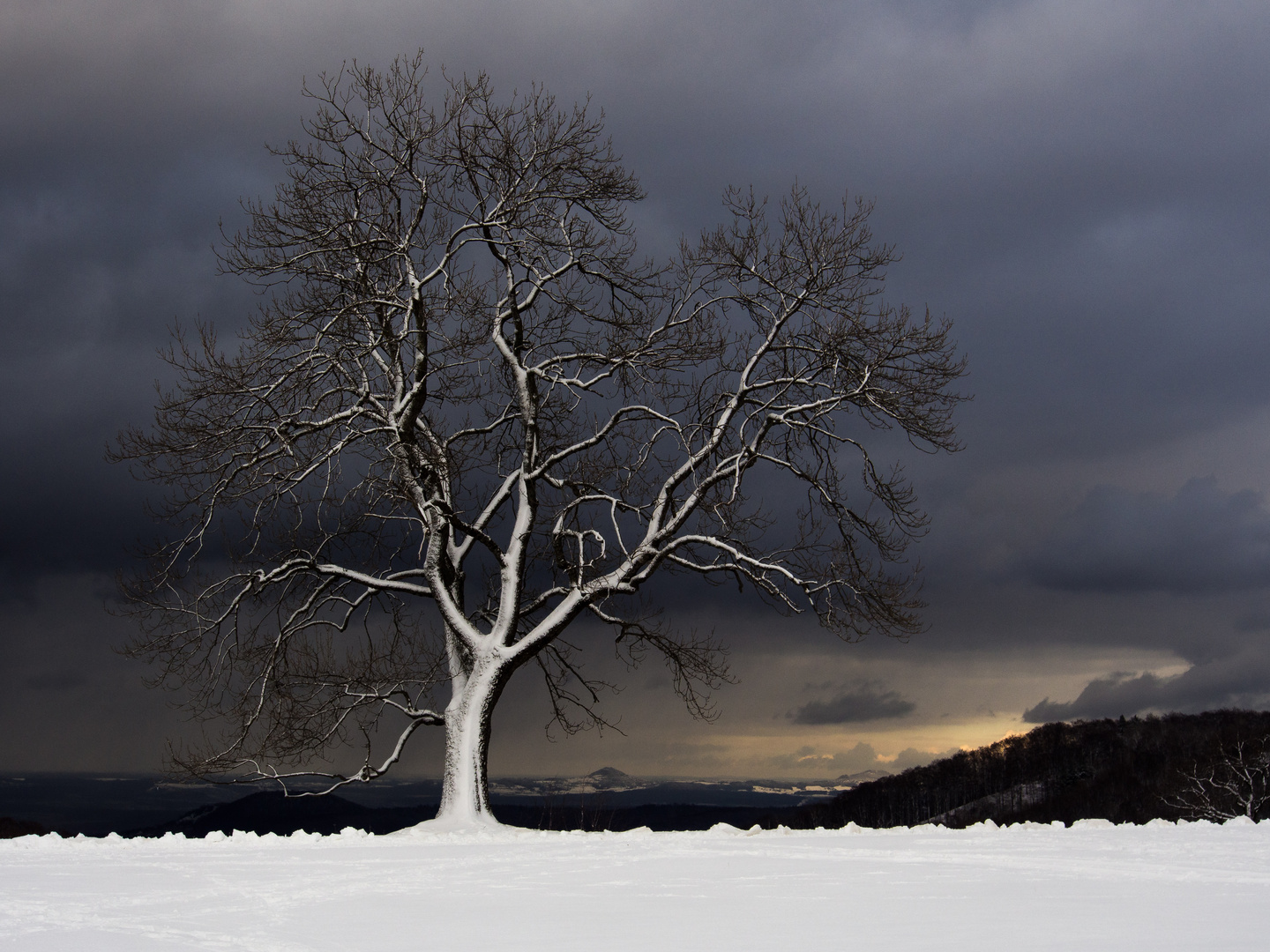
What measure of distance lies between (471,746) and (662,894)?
27.1 ft

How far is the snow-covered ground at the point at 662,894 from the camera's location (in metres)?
5.14

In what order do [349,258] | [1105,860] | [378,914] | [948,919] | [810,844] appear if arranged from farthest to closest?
[349,258]
[810,844]
[1105,860]
[378,914]
[948,919]

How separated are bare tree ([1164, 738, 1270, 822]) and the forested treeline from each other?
24.3 metres

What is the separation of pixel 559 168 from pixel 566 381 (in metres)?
3.16

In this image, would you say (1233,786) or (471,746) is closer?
(471,746)

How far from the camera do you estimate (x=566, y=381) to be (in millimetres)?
15820

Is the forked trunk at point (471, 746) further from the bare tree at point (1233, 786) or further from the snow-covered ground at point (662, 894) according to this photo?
the bare tree at point (1233, 786)

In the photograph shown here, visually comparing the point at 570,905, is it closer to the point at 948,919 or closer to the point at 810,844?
the point at 948,919

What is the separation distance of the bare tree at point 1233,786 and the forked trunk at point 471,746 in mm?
36451

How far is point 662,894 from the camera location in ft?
21.8

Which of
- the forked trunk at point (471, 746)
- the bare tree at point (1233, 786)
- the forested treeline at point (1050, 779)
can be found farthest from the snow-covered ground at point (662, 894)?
the forested treeline at point (1050, 779)

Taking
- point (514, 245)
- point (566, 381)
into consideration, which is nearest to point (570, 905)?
point (566, 381)

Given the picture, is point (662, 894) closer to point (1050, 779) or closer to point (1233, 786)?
point (1233, 786)

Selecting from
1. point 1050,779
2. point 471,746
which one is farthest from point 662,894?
point 1050,779
